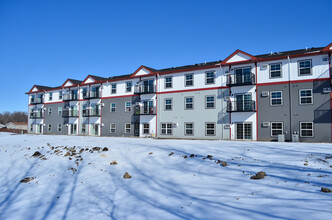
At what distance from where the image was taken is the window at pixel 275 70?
70.6 ft

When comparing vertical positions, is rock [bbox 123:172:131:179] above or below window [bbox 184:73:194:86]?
below

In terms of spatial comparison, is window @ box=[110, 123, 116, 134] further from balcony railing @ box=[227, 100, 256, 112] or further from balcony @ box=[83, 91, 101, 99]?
balcony railing @ box=[227, 100, 256, 112]

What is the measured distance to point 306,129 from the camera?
1998 cm

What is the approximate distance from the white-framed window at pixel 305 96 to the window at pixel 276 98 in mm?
1746

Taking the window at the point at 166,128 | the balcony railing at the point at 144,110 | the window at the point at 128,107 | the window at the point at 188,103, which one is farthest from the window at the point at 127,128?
the window at the point at 188,103

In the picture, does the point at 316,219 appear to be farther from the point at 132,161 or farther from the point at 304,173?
the point at 132,161

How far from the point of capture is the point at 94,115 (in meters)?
33.2

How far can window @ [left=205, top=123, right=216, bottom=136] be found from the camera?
24.1 m

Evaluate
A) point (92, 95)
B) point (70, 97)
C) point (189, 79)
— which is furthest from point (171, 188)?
point (70, 97)

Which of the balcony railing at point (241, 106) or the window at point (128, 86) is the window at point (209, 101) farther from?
the window at point (128, 86)

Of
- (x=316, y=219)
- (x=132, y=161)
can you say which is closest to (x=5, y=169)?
(x=132, y=161)

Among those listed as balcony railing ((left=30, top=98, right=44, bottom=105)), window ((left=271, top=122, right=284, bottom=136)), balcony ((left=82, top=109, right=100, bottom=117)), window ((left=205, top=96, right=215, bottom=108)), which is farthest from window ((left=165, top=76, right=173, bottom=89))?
balcony railing ((left=30, top=98, right=44, bottom=105))

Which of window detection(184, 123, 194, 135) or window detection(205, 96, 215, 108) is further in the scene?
window detection(184, 123, 194, 135)

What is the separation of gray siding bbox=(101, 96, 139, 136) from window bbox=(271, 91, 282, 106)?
1683 centimetres
